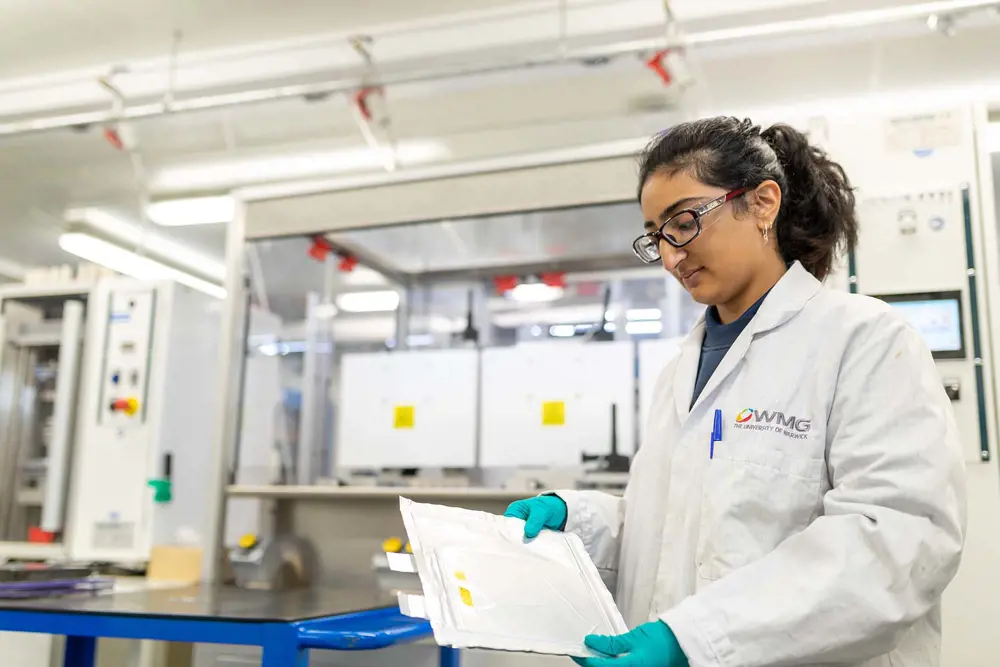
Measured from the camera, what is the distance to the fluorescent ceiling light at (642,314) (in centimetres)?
272

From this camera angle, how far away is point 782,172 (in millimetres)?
1217

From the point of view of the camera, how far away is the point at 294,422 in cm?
304

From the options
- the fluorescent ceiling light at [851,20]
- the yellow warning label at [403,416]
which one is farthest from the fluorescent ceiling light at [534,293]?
the fluorescent ceiling light at [851,20]

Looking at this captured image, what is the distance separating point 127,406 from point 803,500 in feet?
8.56

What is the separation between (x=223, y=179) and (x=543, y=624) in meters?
4.76

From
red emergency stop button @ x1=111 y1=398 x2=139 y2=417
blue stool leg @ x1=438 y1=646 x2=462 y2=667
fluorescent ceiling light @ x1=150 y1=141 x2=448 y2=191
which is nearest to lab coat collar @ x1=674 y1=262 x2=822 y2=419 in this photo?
blue stool leg @ x1=438 y1=646 x2=462 y2=667

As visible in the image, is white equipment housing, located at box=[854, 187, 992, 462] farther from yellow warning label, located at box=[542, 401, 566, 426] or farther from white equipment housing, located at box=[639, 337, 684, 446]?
yellow warning label, located at box=[542, 401, 566, 426]

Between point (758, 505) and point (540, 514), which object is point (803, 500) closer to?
point (758, 505)

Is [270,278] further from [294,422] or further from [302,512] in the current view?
A: [302,512]

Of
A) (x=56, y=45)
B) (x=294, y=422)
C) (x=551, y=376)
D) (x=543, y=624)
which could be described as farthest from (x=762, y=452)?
(x=56, y=45)

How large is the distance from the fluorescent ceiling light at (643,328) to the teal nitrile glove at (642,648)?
179cm

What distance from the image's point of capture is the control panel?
302cm

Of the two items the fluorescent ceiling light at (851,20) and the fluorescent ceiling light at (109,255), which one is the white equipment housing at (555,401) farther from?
the fluorescent ceiling light at (109,255)

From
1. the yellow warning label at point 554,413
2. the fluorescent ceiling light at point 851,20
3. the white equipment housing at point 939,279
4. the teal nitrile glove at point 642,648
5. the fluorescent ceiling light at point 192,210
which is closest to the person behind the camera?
the teal nitrile glove at point 642,648
